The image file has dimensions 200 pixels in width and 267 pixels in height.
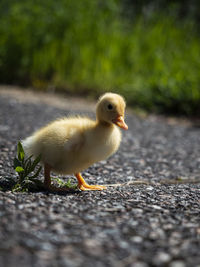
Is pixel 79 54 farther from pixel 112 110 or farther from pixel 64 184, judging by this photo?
pixel 112 110

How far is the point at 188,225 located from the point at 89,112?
4864mm

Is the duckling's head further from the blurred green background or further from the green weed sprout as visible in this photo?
the blurred green background

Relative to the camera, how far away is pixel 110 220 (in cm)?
244

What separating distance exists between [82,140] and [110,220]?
787 millimetres

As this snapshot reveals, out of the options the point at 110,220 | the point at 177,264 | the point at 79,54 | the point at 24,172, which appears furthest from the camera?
the point at 79,54

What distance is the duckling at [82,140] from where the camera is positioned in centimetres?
303

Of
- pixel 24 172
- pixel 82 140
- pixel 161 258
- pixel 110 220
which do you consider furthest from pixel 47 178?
pixel 161 258

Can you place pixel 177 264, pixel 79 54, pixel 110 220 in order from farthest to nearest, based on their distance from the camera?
pixel 79 54, pixel 110 220, pixel 177 264

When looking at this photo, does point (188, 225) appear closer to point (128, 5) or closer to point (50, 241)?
point (50, 241)

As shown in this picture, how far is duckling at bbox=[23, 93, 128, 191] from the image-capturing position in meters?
3.03

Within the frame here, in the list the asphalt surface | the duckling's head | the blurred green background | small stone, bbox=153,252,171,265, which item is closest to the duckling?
the duckling's head

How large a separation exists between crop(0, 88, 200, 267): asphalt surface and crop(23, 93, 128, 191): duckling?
0.84 feet

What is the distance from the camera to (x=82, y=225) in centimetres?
233

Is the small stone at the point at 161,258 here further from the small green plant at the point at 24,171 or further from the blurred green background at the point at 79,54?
the blurred green background at the point at 79,54
